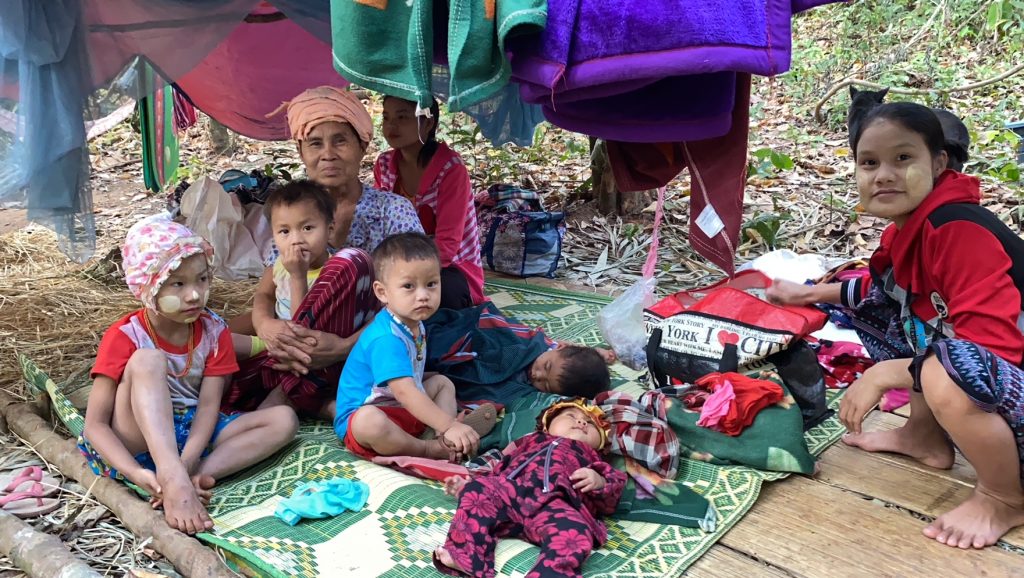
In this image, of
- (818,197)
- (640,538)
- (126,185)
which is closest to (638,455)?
(640,538)

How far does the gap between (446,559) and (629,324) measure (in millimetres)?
1800

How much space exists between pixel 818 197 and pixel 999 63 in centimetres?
355

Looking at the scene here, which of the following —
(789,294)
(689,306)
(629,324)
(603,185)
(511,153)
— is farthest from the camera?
(511,153)

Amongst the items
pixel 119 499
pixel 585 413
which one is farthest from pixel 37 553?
pixel 585 413

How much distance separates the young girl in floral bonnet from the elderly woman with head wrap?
28 centimetres

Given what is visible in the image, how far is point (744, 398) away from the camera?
2.62 meters

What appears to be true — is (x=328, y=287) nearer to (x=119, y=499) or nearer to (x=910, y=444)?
(x=119, y=499)

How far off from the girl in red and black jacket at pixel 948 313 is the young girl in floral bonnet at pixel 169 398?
1.82m

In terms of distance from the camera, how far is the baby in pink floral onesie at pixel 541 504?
6.69 ft

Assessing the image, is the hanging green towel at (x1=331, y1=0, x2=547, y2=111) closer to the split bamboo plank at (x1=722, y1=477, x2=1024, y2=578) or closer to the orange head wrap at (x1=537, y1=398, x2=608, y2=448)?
the orange head wrap at (x1=537, y1=398, x2=608, y2=448)

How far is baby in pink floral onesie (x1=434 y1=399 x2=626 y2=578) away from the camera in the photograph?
204 centimetres

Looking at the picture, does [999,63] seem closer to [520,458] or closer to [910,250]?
[910,250]

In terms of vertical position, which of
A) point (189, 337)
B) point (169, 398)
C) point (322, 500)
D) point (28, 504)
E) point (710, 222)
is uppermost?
point (710, 222)

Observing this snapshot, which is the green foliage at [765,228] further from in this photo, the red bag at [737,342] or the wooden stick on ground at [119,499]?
the wooden stick on ground at [119,499]
